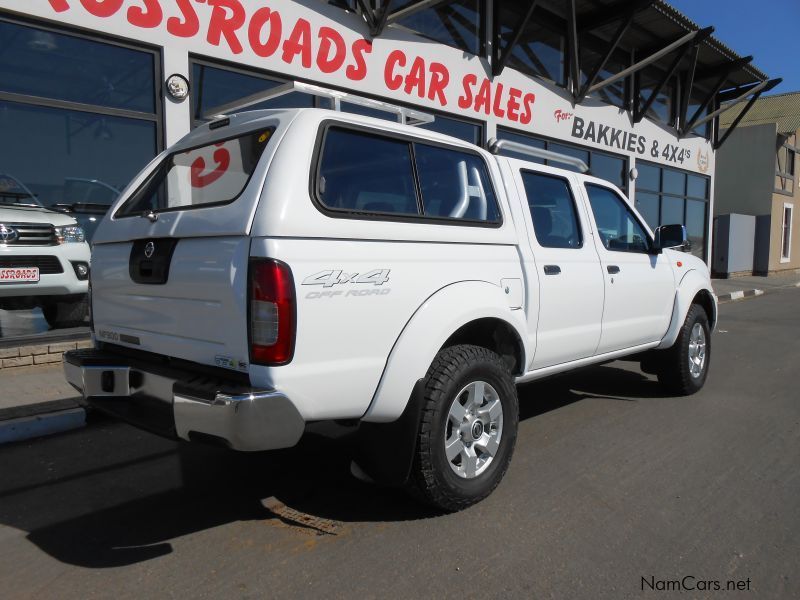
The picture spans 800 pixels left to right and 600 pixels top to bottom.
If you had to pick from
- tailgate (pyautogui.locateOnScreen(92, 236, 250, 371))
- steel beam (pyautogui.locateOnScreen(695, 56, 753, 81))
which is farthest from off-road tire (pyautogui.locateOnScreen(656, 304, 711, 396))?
steel beam (pyautogui.locateOnScreen(695, 56, 753, 81))

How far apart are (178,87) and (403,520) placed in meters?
5.61

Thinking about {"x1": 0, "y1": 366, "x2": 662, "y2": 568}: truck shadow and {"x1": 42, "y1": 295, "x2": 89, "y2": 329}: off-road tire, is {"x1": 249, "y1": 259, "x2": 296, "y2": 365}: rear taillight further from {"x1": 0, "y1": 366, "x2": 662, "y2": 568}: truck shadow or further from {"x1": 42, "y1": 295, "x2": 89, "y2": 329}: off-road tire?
{"x1": 42, "y1": 295, "x2": 89, "y2": 329}: off-road tire

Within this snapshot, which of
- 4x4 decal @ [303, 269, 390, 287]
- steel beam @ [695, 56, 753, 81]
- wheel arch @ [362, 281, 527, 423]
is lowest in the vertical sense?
wheel arch @ [362, 281, 527, 423]

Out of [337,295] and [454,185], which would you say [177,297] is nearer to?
[337,295]

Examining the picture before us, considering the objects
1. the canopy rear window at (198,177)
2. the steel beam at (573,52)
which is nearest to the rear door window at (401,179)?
the canopy rear window at (198,177)

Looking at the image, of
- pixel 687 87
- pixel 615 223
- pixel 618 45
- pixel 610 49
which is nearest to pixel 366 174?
pixel 615 223

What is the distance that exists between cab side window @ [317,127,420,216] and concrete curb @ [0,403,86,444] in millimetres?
3029

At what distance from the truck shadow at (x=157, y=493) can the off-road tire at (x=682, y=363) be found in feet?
9.23

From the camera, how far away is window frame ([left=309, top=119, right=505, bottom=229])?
2.60 metres

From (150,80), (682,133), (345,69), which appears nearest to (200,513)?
(150,80)

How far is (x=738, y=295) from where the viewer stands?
1512 centimetres

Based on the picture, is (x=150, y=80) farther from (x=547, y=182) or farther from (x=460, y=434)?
(x=460, y=434)

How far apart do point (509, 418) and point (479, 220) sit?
3.54 ft

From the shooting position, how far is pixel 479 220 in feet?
11.1
